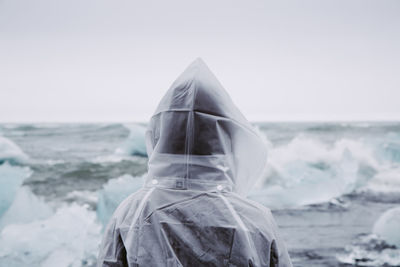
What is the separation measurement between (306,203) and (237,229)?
5.00 m

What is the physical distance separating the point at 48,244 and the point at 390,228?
3.86 meters

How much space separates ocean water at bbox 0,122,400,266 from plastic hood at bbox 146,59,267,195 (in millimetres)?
2943

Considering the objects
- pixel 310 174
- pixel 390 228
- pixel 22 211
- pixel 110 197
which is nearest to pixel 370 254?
pixel 390 228

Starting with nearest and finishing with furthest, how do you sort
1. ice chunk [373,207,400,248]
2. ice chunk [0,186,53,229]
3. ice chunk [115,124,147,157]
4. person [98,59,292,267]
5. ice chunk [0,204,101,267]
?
person [98,59,292,267] → ice chunk [0,204,101,267] → ice chunk [0,186,53,229] → ice chunk [373,207,400,248] → ice chunk [115,124,147,157]

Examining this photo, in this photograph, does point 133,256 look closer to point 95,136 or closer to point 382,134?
point 95,136

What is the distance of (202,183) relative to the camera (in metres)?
1.04

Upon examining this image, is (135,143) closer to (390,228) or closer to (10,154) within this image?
(10,154)

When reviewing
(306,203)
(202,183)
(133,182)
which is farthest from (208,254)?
(306,203)

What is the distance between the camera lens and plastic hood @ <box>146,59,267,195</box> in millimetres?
1053

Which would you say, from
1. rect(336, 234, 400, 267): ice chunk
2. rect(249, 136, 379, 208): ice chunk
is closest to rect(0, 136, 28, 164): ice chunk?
rect(249, 136, 379, 208): ice chunk

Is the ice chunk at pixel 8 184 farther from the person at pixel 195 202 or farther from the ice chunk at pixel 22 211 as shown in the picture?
the person at pixel 195 202

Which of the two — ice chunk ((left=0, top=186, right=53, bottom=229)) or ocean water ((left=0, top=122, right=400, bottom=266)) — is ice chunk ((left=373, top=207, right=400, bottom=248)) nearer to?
ocean water ((left=0, top=122, right=400, bottom=266))

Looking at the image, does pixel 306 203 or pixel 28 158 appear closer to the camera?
pixel 306 203

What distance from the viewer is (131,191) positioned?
4.28 m
